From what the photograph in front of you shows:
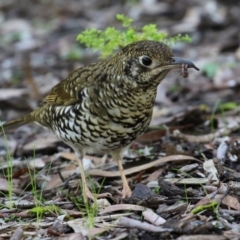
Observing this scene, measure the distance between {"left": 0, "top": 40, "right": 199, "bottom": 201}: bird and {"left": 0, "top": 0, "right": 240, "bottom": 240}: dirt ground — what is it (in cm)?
30

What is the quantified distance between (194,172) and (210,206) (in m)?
0.93

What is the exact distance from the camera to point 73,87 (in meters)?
5.48

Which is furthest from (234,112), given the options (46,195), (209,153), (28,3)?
(28,3)

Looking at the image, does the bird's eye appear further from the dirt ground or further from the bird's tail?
the bird's tail

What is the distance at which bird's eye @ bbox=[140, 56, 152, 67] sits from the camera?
4.73 meters

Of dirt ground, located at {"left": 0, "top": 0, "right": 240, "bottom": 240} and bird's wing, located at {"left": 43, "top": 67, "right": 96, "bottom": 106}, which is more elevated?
bird's wing, located at {"left": 43, "top": 67, "right": 96, "bottom": 106}

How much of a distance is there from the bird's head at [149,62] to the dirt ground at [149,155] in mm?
790

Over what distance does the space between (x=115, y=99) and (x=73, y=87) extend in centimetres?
58

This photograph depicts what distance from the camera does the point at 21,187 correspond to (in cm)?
587

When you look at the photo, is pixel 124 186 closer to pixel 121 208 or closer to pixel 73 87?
pixel 121 208

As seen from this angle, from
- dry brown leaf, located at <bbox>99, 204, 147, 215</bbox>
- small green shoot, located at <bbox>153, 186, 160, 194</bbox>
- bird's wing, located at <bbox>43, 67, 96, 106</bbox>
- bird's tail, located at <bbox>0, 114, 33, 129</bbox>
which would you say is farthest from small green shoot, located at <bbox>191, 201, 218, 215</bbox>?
bird's tail, located at <bbox>0, 114, 33, 129</bbox>

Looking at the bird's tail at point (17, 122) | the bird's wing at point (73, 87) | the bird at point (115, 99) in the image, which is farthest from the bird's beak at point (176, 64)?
the bird's tail at point (17, 122)

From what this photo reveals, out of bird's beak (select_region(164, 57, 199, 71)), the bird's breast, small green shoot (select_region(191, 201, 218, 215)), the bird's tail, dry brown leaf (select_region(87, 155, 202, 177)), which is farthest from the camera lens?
the bird's tail

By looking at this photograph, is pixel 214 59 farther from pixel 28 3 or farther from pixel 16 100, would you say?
pixel 28 3
